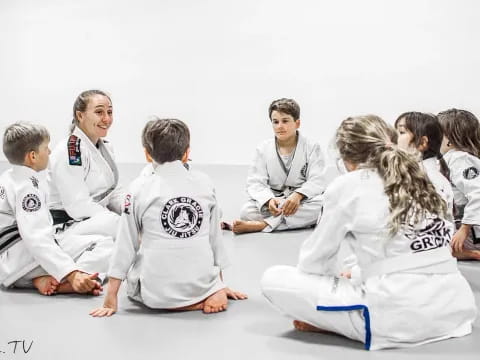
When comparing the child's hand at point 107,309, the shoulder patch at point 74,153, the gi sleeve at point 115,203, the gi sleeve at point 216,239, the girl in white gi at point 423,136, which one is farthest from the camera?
the gi sleeve at point 115,203

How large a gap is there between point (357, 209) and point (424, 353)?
1.74ft

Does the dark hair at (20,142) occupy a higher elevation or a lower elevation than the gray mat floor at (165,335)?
higher

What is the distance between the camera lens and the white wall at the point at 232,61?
7160 mm

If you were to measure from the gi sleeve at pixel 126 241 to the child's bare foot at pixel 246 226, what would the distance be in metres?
1.56

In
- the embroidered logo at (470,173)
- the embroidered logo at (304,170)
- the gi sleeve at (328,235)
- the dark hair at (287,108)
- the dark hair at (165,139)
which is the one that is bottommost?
the gi sleeve at (328,235)

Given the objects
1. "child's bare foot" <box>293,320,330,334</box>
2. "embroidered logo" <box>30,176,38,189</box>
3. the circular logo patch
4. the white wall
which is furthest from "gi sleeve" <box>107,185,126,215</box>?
the white wall

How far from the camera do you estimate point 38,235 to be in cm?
268

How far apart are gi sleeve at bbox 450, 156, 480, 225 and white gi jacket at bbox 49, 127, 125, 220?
188cm

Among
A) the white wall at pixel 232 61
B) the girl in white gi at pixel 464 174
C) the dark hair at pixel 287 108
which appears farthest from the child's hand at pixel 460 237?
the white wall at pixel 232 61

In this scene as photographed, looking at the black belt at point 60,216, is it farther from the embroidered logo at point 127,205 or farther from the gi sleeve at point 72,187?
the embroidered logo at point 127,205

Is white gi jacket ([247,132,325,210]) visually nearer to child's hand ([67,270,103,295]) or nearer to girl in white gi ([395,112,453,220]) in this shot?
girl in white gi ([395,112,453,220])

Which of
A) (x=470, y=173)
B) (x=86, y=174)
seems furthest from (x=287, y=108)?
(x=86, y=174)

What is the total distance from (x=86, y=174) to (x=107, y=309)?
3.49ft

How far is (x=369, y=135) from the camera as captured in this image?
7.17 feet
